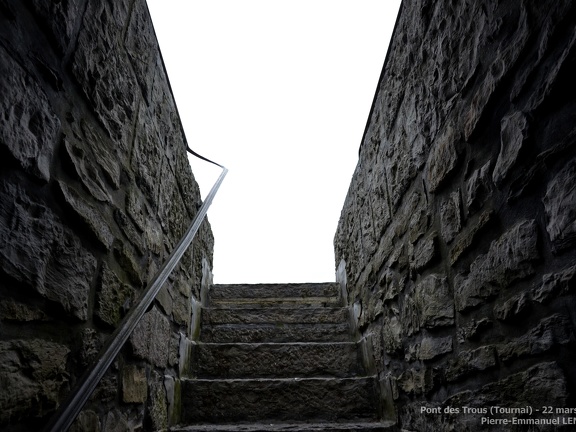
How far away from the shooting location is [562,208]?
0.73 metres

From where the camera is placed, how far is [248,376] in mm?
2248

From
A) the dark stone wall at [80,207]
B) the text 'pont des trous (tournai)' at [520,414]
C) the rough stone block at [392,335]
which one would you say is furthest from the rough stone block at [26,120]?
the rough stone block at [392,335]

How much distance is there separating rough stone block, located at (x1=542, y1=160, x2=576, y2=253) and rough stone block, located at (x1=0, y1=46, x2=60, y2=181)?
40.7 inches

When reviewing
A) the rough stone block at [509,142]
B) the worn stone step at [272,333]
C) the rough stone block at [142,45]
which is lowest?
the worn stone step at [272,333]

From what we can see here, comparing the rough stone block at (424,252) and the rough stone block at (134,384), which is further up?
the rough stone block at (424,252)

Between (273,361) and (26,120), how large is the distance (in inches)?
73.3

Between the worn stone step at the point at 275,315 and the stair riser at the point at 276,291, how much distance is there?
0.50m

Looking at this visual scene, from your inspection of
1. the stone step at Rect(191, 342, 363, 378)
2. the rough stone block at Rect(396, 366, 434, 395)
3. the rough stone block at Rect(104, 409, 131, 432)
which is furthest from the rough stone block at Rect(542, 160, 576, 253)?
the stone step at Rect(191, 342, 363, 378)

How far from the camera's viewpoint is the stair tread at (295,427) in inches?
67.0

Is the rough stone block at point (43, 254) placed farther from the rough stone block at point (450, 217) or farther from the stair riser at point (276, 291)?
the stair riser at point (276, 291)

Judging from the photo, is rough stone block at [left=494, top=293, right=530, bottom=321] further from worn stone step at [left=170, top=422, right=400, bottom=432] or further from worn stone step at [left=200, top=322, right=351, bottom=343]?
worn stone step at [left=200, top=322, right=351, bottom=343]

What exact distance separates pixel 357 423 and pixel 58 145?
1.70 m

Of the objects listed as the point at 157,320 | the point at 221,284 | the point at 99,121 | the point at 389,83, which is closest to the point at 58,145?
the point at 99,121

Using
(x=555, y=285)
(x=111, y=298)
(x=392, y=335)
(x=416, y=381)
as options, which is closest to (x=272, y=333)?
(x=392, y=335)
